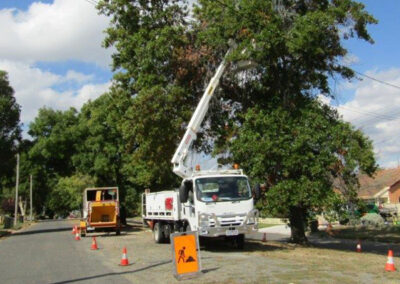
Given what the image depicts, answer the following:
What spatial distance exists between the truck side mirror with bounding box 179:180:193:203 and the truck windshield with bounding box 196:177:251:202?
1.34 ft

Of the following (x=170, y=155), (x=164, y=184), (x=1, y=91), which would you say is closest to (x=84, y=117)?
(x=1, y=91)

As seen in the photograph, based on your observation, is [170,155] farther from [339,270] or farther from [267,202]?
[339,270]

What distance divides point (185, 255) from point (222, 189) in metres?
5.66

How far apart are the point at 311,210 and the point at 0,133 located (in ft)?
98.4

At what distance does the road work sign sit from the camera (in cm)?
1043

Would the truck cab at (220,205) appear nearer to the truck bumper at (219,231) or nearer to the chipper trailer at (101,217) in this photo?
the truck bumper at (219,231)

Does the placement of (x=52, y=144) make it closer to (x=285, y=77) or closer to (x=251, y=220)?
(x=285, y=77)

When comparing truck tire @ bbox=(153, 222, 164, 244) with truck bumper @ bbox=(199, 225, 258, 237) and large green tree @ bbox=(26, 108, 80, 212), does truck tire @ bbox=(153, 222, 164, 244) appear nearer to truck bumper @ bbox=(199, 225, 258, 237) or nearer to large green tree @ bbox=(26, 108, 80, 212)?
truck bumper @ bbox=(199, 225, 258, 237)

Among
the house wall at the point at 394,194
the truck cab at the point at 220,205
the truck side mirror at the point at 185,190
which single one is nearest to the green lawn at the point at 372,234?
the truck cab at the point at 220,205

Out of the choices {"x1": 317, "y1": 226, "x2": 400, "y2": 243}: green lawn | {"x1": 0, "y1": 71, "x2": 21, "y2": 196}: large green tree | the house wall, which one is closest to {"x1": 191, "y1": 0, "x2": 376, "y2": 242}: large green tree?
{"x1": 317, "y1": 226, "x2": 400, "y2": 243}: green lawn

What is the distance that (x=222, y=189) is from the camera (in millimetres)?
16062

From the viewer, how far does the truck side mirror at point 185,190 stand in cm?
1606

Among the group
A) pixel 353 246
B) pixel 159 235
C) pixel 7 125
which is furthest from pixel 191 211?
pixel 7 125

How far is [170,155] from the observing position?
2264 centimetres
